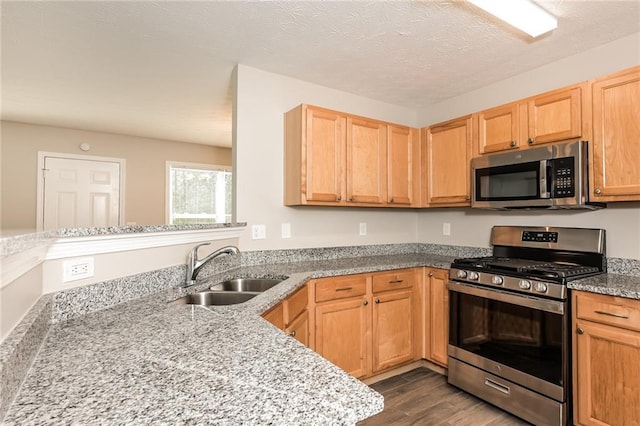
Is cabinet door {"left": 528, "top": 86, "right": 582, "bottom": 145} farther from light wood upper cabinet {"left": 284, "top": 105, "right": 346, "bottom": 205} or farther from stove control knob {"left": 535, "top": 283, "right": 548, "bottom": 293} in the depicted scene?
light wood upper cabinet {"left": 284, "top": 105, "right": 346, "bottom": 205}

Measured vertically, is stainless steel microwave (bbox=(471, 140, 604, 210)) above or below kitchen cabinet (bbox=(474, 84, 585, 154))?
below

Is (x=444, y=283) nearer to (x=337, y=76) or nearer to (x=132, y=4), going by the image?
(x=337, y=76)

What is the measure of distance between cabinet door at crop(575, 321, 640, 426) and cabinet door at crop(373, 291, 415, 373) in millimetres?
1125

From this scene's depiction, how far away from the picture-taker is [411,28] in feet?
6.79

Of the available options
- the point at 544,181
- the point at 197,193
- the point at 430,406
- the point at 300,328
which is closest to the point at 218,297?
the point at 300,328

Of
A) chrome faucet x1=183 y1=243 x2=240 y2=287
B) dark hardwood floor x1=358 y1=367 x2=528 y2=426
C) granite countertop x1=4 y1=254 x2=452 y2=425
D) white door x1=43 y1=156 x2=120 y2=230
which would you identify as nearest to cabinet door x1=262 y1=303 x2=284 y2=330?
granite countertop x1=4 y1=254 x2=452 y2=425

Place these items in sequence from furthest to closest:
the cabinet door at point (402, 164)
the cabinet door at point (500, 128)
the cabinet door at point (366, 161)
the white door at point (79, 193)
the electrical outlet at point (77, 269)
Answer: the white door at point (79, 193) → the cabinet door at point (402, 164) → the cabinet door at point (366, 161) → the cabinet door at point (500, 128) → the electrical outlet at point (77, 269)

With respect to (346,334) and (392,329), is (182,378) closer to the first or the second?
(346,334)

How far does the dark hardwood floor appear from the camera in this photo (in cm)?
207

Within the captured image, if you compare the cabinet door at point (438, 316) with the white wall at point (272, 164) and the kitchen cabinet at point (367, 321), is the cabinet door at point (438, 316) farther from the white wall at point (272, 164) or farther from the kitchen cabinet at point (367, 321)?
the white wall at point (272, 164)

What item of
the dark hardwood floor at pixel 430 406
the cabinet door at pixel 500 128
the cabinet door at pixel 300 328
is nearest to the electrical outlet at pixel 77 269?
the cabinet door at pixel 300 328

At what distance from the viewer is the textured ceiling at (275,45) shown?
190 cm

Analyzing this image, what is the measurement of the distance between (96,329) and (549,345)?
7.47 feet

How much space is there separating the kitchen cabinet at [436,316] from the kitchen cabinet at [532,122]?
3.56 ft
